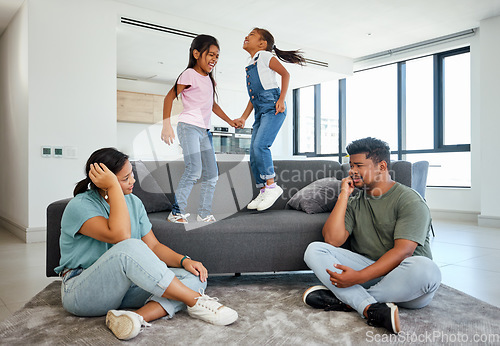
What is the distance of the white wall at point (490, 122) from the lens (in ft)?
16.6

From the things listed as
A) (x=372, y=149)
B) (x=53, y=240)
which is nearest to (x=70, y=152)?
(x=53, y=240)

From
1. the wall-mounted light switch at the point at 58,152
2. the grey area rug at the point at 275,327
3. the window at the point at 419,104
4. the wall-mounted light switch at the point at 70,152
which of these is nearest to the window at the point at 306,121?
the window at the point at 419,104

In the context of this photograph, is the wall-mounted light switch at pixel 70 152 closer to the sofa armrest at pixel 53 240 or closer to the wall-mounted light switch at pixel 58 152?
the wall-mounted light switch at pixel 58 152

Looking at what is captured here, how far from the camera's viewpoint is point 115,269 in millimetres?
1592

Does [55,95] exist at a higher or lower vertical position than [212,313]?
higher

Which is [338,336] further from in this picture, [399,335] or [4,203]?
[4,203]

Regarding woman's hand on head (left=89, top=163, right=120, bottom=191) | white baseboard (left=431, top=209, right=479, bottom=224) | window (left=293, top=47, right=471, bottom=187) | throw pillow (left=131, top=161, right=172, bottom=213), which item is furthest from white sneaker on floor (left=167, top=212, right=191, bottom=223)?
window (left=293, top=47, right=471, bottom=187)

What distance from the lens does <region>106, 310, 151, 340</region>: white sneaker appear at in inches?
60.1

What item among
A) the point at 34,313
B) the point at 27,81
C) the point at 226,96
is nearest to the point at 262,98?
the point at 34,313

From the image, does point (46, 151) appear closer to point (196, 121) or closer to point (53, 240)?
point (53, 240)

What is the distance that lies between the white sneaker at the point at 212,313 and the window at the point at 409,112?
17.4 feet

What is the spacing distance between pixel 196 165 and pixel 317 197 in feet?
2.65

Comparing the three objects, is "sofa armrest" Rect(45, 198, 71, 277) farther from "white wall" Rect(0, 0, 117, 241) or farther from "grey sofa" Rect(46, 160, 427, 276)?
"white wall" Rect(0, 0, 117, 241)

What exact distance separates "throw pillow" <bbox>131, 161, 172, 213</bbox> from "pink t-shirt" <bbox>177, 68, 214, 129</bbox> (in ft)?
1.62
